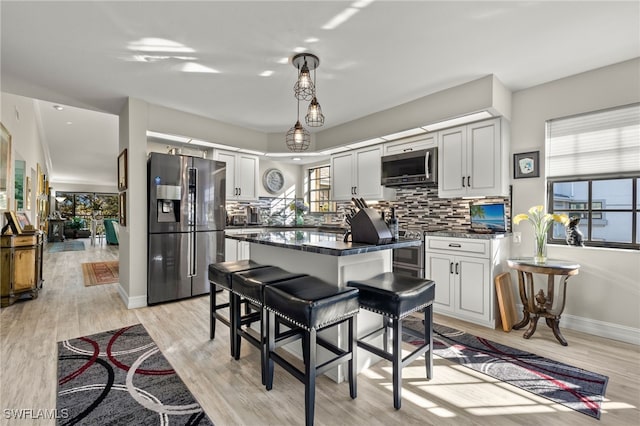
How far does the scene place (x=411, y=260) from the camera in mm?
3656

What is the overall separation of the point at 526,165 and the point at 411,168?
126cm

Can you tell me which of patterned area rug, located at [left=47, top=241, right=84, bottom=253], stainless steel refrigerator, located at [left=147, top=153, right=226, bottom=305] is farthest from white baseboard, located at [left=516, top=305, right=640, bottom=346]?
patterned area rug, located at [left=47, top=241, right=84, bottom=253]

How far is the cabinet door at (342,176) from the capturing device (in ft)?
15.8

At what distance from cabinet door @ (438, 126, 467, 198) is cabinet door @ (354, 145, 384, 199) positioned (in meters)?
0.91

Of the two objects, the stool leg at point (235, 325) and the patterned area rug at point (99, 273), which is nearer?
the stool leg at point (235, 325)

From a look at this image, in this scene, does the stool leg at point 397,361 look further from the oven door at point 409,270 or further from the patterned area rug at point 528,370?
the oven door at point 409,270

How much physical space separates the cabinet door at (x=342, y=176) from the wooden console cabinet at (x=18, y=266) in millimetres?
4282

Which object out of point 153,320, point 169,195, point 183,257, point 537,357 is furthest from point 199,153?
point 537,357

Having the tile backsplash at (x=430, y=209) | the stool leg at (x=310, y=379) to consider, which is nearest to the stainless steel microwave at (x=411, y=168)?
the tile backsplash at (x=430, y=209)

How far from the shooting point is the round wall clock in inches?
239

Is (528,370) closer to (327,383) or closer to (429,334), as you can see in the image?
(429,334)

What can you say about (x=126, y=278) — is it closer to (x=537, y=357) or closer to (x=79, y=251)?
(x=537, y=357)

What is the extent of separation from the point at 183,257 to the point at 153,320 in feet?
3.03

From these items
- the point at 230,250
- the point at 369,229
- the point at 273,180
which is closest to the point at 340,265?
the point at 369,229
